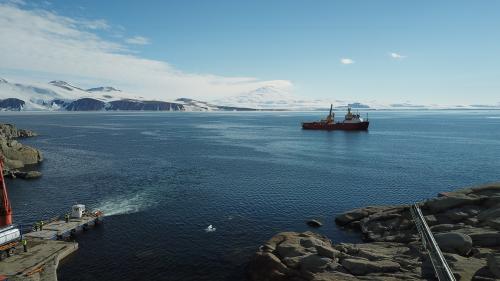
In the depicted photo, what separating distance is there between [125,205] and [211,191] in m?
19.0

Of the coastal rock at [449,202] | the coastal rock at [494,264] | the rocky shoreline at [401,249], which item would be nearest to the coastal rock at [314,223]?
the rocky shoreline at [401,249]

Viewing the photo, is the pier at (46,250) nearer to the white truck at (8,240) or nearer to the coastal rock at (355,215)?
the white truck at (8,240)

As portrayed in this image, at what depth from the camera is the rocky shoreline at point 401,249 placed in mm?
41556

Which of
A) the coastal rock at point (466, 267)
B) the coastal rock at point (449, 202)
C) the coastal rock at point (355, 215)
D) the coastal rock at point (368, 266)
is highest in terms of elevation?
the coastal rock at point (449, 202)

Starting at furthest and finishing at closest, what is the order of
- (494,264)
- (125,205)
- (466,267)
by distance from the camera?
(125,205), (466,267), (494,264)

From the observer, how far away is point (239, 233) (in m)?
62.7

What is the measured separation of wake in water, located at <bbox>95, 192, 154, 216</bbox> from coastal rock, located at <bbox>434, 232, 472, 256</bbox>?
51.5m

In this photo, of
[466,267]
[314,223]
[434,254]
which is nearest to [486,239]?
[434,254]

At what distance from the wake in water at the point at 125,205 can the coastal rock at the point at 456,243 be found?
5147 centimetres

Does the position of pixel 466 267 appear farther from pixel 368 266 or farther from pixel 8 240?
pixel 8 240

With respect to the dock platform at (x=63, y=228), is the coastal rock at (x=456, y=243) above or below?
above

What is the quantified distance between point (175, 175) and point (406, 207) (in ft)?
202

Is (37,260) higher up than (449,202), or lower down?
lower down

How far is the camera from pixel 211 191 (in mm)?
87938
